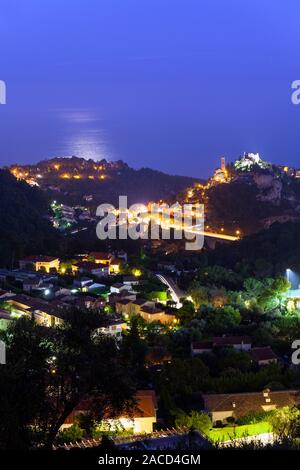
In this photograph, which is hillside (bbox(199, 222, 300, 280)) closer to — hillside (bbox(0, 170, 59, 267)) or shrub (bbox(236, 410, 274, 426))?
hillside (bbox(0, 170, 59, 267))

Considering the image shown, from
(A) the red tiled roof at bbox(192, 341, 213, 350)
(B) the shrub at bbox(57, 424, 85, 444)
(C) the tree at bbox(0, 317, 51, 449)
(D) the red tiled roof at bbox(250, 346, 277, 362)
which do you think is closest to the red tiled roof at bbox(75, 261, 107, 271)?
(A) the red tiled roof at bbox(192, 341, 213, 350)

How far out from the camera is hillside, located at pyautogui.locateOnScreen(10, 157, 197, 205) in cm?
4306

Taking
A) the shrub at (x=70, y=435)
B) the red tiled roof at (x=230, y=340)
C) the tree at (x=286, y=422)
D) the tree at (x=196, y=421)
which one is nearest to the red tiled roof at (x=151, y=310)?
the red tiled roof at (x=230, y=340)

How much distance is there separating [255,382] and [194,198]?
2454 cm

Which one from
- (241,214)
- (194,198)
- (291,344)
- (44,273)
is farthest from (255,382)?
(194,198)

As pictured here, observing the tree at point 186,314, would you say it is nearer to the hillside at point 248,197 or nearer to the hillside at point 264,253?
the hillside at point 264,253

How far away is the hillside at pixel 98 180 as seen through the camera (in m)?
43.1

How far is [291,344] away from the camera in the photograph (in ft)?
40.2

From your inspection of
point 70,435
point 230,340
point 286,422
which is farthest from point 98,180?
point 70,435

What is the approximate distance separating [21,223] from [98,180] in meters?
24.3

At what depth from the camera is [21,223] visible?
24938 millimetres

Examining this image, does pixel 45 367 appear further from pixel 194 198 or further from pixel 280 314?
pixel 194 198

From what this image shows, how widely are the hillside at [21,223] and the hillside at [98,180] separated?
985 centimetres

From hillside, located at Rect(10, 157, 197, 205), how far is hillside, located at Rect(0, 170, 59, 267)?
9853 millimetres
